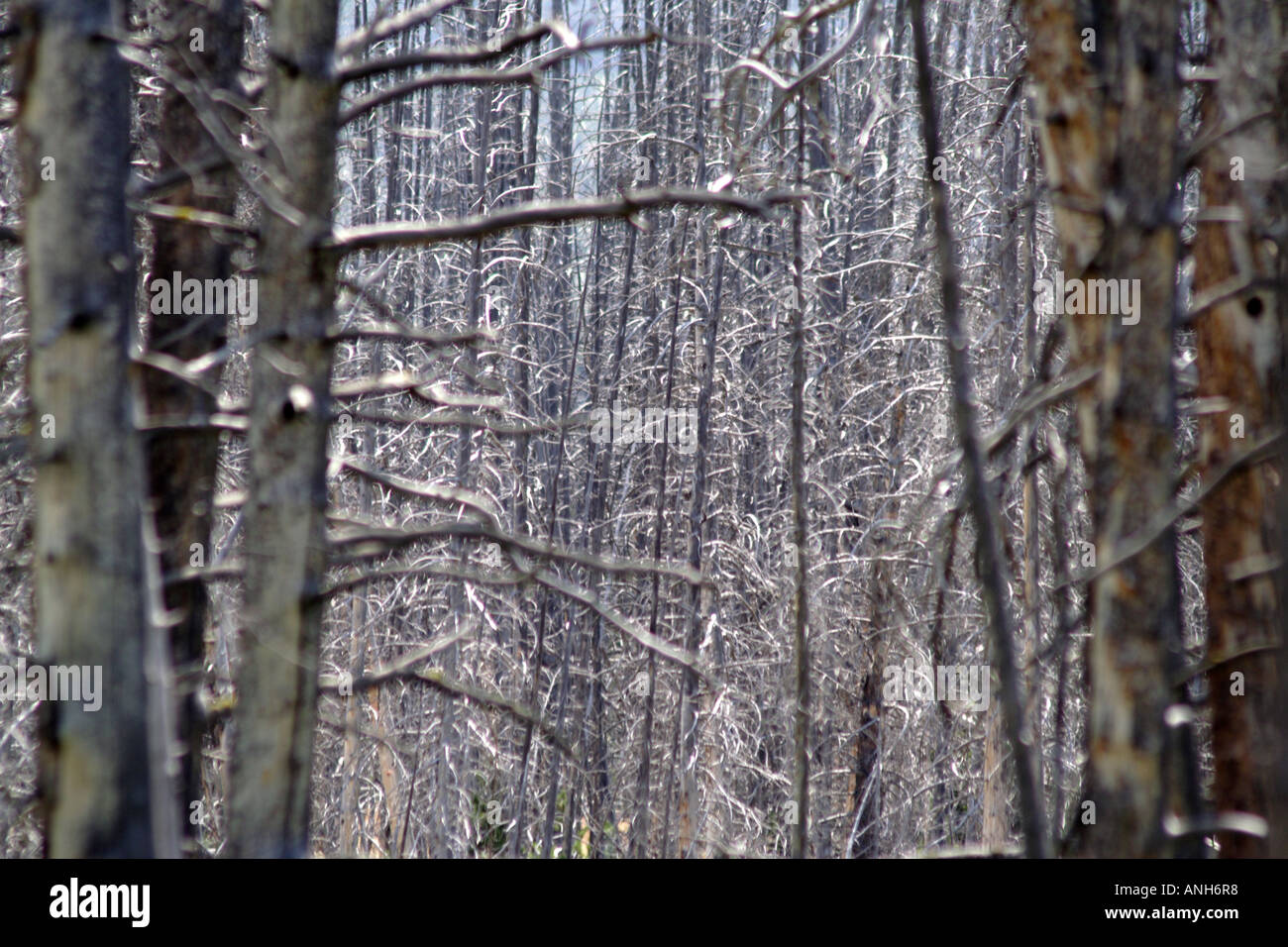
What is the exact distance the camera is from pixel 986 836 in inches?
351

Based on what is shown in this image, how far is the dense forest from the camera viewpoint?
331 cm

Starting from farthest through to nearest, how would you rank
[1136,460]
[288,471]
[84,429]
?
1. [288,471]
2. [1136,460]
3. [84,429]

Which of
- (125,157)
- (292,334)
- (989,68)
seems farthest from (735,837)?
(125,157)

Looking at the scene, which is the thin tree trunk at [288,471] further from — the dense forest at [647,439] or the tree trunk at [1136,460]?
the tree trunk at [1136,460]

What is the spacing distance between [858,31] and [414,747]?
25.3ft

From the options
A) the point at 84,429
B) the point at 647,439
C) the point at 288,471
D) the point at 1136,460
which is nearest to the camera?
the point at 84,429

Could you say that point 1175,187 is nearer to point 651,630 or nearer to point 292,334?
point 292,334

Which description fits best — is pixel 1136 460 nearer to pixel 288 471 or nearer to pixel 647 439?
pixel 288 471

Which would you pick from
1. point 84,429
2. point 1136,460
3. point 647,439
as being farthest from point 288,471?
point 647,439

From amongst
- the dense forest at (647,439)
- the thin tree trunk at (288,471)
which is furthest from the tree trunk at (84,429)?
the thin tree trunk at (288,471)

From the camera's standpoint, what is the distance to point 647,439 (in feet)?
33.3

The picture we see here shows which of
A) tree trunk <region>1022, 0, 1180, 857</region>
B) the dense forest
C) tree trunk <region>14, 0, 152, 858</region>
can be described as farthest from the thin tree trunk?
tree trunk <region>1022, 0, 1180, 857</region>

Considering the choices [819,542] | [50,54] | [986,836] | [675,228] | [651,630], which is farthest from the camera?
[819,542]
